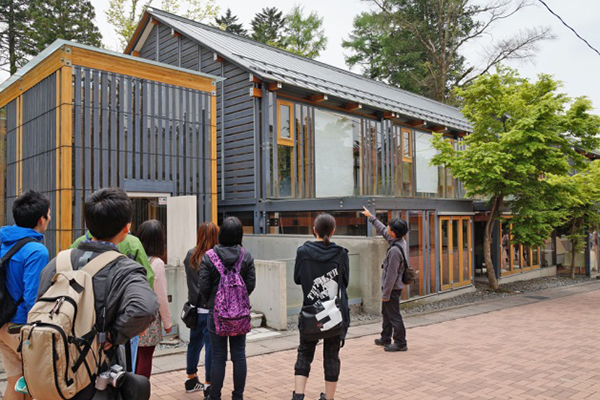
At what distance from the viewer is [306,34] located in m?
37.8

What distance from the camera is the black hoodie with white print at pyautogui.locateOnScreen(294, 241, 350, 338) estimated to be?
414 cm

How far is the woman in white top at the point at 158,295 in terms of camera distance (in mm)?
3984

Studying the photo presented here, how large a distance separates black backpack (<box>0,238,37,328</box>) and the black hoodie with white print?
2.20 m

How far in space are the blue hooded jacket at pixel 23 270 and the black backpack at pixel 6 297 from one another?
0.02m

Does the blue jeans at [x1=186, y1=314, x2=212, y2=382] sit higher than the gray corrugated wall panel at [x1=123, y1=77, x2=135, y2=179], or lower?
lower

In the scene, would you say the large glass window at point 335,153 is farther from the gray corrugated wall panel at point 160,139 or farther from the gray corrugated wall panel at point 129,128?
the gray corrugated wall panel at point 129,128

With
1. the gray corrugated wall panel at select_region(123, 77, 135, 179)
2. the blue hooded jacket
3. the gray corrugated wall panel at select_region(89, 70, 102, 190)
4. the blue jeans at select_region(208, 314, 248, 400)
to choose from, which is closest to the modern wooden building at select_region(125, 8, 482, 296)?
the gray corrugated wall panel at select_region(123, 77, 135, 179)

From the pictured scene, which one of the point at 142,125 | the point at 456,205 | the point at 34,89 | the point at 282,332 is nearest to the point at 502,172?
the point at 456,205

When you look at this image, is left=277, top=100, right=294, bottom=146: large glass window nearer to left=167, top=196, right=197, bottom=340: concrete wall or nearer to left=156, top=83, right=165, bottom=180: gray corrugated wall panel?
left=156, top=83, right=165, bottom=180: gray corrugated wall panel

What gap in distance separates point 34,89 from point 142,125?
7.59 ft

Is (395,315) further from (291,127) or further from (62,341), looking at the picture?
(291,127)

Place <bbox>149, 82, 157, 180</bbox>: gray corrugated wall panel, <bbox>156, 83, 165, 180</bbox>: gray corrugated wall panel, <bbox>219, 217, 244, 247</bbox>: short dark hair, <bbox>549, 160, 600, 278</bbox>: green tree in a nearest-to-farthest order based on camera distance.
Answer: <bbox>219, 217, 244, 247</bbox>: short dark hair → <bbox>149, 82, 157, 180</bbox>: gray corrugated wall panel → <bbox>156, 83, 165, 180</bbox>: gray corrugated wall panel → <bbox>549, 160, 600, 278</bbox>: green tree

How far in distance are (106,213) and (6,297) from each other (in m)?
1.47

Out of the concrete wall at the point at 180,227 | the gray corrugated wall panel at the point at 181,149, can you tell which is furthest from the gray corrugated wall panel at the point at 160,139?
the concrete wall at the point at 180,227
